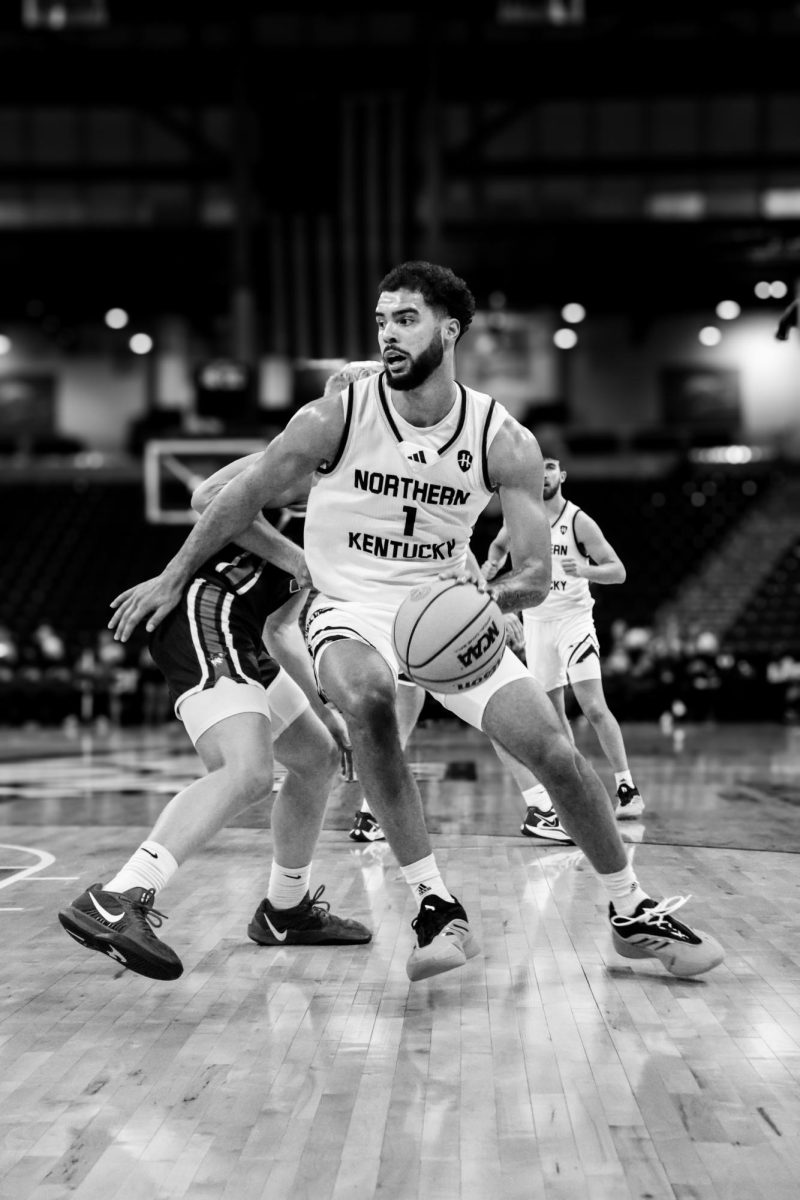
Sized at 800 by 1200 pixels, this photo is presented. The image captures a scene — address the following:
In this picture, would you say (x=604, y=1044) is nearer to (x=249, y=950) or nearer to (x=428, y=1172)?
(x=428, y=1172)

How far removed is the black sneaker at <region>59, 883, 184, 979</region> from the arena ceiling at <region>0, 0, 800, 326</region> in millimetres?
23620

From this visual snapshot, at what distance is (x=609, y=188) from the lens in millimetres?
33688

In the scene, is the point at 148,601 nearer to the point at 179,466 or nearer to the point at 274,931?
the point at 274,931

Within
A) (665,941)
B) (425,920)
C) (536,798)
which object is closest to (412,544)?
(425,920)

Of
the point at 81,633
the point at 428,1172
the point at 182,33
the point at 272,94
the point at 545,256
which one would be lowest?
the point at 81,633

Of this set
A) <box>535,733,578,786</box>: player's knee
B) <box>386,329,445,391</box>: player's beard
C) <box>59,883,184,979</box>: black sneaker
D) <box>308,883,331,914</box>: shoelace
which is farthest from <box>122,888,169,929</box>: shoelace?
<box>386,329,445,391</box>: player's beard

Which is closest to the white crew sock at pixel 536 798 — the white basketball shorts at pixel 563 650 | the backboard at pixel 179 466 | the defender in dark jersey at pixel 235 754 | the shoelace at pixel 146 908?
the white basketball shorts at pixel 563 650

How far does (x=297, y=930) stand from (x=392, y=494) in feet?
5.27

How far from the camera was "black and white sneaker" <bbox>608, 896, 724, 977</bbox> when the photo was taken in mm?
4613

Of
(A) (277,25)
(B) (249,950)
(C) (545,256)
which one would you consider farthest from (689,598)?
(B) (249,950)

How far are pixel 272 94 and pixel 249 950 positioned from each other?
24998mm

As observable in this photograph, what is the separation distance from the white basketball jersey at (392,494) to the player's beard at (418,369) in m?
0.10

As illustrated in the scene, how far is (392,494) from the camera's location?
185 inches

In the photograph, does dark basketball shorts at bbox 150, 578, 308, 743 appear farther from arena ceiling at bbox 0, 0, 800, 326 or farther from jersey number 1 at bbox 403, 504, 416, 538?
arena ceiling at bbox 0, 0, 800, 326
